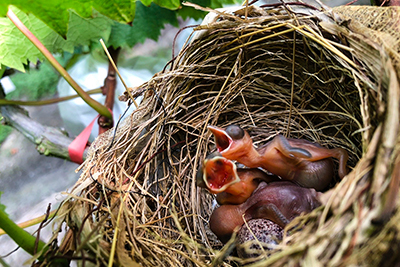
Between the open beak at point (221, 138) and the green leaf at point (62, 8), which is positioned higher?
the green leaf at point (62, 8)

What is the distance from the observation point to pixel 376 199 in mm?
403

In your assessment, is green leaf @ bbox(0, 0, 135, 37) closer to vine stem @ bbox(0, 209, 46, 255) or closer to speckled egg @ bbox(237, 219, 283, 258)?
vine stem @ bbox(0, 209, 46, 255)

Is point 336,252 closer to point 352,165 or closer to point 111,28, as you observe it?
point 352,165

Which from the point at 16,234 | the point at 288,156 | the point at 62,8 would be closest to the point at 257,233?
the point at 288,156

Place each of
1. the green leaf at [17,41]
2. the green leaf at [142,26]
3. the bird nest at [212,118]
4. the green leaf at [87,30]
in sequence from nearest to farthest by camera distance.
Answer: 1. the bird nest at [212,118]
2. the green leaf at [17,41]
3. the green leaf at [87,30]
4. the green leaf at [142,26]

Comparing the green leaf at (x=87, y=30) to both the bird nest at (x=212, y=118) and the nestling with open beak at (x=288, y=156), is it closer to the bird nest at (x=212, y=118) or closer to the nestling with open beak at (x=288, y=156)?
the bird nest at (x=212, y=118)

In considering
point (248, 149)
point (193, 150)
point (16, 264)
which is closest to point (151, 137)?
point (193, 150)

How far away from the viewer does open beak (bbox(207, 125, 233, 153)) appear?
0.72 metres

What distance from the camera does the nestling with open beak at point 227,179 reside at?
2.24 ft

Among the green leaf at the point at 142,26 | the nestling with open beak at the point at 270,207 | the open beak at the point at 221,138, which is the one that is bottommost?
the nestling with open beak at the point at 270,207

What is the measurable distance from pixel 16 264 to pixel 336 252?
129 centimetres

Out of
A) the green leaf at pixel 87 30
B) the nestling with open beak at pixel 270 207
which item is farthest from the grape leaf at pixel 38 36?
the nestling with open beak at pixel 270 207

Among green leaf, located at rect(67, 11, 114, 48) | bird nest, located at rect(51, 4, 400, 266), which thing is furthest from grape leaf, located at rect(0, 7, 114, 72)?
bird nest, located at rect(51, 4, 400, 266)

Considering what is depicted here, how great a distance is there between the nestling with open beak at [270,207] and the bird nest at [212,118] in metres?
0.04
